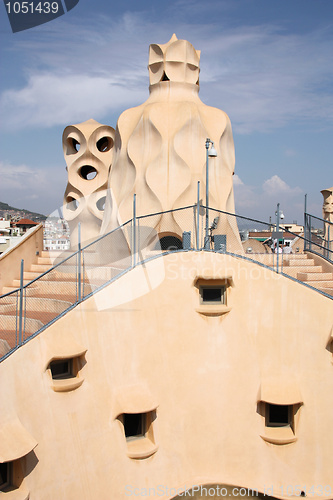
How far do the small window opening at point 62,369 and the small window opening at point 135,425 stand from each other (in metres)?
1.61

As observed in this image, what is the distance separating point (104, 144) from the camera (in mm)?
24312

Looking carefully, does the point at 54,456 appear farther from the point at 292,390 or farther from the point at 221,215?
the point at 221,215

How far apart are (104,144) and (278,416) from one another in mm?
18496

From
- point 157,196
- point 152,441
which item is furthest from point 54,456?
point 157,196

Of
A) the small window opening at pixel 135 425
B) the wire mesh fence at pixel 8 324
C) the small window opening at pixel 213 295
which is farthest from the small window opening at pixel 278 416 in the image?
the wire mesh fence at pixel 8 324

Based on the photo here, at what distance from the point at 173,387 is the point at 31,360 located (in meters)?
3.21

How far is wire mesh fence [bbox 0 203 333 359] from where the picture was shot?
914cm

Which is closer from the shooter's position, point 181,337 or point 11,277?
point 181,337

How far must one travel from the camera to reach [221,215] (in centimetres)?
1371

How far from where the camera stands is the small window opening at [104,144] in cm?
2367

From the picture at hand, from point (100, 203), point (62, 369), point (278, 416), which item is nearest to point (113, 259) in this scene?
point (62, 369)

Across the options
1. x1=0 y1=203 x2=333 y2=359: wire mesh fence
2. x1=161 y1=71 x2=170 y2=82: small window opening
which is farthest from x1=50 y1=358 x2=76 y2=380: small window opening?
x1=161 y1=71 x2=170 y2=82: small window opening

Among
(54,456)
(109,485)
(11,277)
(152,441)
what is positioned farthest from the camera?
(11,277)

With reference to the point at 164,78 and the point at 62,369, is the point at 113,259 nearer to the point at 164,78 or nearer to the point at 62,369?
the point at 62,369
